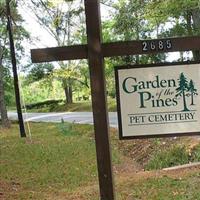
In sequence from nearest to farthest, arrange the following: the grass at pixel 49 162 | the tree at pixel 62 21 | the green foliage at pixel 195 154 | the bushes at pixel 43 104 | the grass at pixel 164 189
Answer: the grass at pixel 164 189 < the grass at pixel 49 162 < the green foliage at pixel 195 154 < the tree at pixel 62 21 < the bushes at pixel 43 104

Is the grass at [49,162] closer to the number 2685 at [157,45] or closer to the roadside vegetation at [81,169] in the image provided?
the roadside vegetation at [81,169]

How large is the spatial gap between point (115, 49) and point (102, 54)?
0.54 ft

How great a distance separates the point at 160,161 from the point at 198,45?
29.0ft

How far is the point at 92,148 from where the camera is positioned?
17.8 metres

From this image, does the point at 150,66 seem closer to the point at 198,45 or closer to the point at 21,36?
the point at 198,45

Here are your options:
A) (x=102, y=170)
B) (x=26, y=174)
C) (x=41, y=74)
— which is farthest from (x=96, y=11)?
(x=41, y=74)

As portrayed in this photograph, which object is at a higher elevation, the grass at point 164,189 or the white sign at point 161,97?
the white sign at point 161,97

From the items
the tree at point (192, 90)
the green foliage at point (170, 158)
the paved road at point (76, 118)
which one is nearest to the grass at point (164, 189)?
the tree at point (192, 90)

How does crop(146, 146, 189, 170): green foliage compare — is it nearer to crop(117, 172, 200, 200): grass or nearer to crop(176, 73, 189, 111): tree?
crop(117, 172, 200, 200): grass

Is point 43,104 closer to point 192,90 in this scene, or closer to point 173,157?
point 173,157

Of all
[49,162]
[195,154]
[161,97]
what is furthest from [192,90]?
[49,162]

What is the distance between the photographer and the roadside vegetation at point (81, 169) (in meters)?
8.48

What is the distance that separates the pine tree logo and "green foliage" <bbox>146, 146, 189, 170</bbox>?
777cm

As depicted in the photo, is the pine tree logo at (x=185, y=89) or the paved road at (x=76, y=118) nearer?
the pine tree logo at (x=185, y=89)
